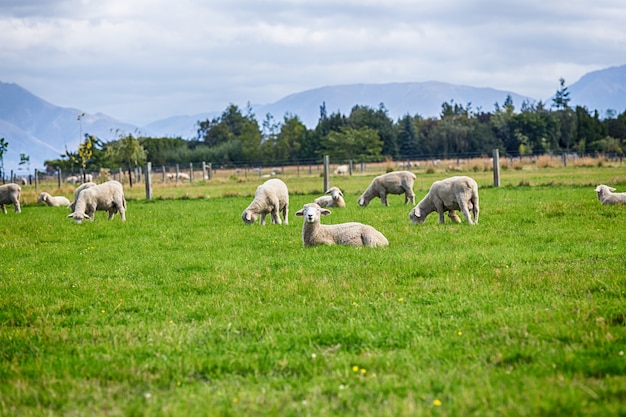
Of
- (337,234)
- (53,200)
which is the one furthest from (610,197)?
(53,200)

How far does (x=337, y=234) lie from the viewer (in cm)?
1415

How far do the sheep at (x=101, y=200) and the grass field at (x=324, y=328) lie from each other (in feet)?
23.7

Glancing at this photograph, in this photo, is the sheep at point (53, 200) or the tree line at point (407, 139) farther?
the tree line at point (407, 139)

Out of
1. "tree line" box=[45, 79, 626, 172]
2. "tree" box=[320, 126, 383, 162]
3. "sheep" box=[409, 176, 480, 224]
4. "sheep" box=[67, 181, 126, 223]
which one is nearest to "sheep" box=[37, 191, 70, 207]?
"sheep" box=[67, 181, 126, 223]

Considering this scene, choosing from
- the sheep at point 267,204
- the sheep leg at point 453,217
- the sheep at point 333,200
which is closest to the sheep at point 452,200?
the sheep leg at point 453,217

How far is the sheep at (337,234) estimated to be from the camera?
13766 millimetres

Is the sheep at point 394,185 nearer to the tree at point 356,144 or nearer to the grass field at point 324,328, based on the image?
the grass field at point 324,328

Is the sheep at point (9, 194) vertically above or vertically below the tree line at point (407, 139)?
below

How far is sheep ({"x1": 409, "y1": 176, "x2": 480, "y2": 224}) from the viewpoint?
55.7 ft

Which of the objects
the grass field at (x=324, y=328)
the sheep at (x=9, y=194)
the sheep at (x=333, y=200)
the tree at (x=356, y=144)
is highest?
the tree at (x=356, y=144)

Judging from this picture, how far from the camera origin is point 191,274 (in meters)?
11.4

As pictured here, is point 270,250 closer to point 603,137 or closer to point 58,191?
point 58,191

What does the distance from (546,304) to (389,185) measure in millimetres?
17659

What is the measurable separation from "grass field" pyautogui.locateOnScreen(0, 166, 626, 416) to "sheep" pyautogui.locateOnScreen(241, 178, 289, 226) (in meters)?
4.12
